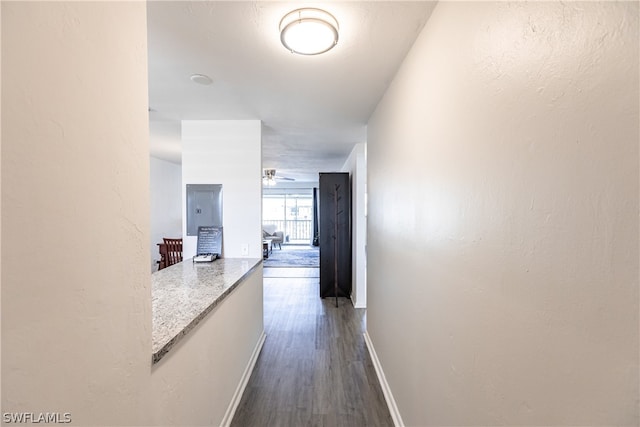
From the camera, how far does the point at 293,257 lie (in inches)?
347

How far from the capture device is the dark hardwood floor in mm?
1981

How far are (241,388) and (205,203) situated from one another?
5.92 feet

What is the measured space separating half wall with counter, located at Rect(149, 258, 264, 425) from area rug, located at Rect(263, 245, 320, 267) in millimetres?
4817

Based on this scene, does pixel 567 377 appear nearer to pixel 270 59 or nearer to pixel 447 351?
pixel 447 351

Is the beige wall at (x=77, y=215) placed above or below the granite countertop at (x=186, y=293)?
above

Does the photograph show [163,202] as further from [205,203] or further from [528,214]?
[528,214]

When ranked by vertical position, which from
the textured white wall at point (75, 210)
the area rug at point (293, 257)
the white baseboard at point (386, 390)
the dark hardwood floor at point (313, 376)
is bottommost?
the dark hardwood floor at point (313, 376)

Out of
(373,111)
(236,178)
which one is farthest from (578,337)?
(236,178)

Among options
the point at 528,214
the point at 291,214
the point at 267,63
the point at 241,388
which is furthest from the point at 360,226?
the point at 291,214

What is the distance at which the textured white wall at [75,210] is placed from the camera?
1.64ft

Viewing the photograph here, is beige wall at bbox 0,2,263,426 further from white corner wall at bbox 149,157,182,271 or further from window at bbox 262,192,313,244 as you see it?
window at bbox 262,192,313,244

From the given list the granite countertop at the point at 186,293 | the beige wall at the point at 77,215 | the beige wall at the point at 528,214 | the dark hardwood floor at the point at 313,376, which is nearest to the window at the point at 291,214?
the dark hardwood floor at the point at 313,376

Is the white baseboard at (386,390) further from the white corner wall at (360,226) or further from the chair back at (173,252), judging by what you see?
the chair back at (173,252)

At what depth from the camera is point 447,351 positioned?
3.94 feet
